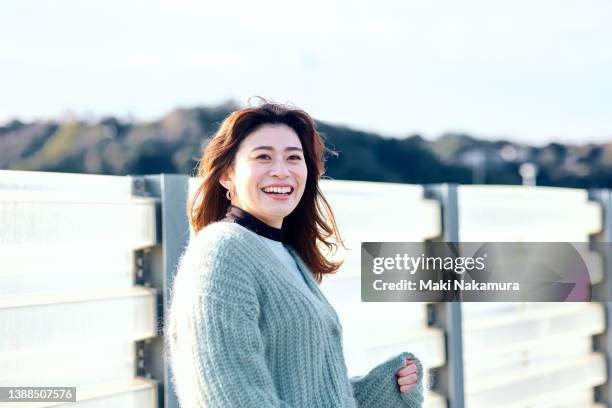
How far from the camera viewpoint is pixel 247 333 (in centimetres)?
207

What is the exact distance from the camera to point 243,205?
7.98ft

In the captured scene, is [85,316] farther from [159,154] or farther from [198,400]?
[159,154]

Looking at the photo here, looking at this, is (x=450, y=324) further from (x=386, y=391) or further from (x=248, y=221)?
(x=248, y=221)

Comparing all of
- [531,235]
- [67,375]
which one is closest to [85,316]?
[67,375]

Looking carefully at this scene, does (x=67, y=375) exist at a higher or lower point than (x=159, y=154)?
lower

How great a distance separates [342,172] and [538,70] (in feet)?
67.0

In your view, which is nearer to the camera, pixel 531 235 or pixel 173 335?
pixel 173 335

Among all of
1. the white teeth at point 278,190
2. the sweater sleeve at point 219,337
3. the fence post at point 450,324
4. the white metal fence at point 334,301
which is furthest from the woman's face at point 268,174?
the fence post at point 450,324

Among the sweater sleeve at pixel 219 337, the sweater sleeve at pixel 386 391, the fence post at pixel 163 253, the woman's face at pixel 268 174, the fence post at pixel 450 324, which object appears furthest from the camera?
the fence post at pixel 450 324

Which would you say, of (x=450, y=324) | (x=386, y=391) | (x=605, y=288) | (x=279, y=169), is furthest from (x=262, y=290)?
(x=605, y=288)

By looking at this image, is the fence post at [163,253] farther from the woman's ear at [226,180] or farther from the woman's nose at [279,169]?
the woman's nose at [279,169]

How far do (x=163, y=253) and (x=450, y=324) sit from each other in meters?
1.73

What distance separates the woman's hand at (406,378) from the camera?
8.71 feet

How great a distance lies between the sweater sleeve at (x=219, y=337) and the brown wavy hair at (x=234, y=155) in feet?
1.23
